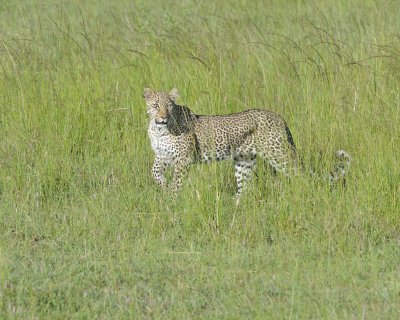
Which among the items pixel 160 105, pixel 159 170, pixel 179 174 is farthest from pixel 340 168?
pixel 160 105

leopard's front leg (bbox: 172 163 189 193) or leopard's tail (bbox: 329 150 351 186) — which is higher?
leopard's tail (bbox: 329 150 351 186)

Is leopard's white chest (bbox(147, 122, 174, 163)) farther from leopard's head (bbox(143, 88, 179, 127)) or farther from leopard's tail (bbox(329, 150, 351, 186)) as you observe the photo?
leopard's tail (bbox(329, 150, 351, 186))

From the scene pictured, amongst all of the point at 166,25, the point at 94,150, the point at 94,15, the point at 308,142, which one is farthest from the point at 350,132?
the point at 94,15

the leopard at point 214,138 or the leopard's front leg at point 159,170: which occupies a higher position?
the leopard at point 214,138

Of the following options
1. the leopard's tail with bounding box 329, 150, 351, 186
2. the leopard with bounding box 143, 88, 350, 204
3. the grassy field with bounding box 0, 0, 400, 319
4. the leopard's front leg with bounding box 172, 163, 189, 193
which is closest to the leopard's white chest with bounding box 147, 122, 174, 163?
the leopard with bounding box 143, 88, 350, 204

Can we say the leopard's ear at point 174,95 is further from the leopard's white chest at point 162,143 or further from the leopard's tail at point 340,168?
the leopard's tail at point 340,168

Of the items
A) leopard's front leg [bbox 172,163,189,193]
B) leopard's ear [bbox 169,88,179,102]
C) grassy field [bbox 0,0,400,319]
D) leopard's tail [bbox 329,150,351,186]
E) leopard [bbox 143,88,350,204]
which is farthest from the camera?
leopard's ear [bbox 169,88,179,102]

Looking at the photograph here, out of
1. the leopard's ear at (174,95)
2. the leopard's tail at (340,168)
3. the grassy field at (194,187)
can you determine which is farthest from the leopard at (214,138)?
the leopard's tail at (340,168)

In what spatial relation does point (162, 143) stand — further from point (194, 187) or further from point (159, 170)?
point (194, 187)

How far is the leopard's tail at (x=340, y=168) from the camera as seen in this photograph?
7.61 meters

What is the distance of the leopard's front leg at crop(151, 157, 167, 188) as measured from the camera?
827 centimetres

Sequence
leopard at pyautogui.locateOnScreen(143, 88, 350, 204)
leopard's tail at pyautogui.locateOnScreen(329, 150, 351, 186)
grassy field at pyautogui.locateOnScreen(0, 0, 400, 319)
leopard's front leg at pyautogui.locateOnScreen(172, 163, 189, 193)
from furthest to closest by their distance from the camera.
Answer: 1. leopard at pyautogui.locateOnScreen(143, 88, 350, 204)
2. leopard's front leg at pyautogui.locateOnScreen(172, 163, 189, 193)
3. leopard's tail at pyautogui.locateOnScreen(329, 150, 351, 186)
4. grassy field at pyautogui.locateOnScreen(0, 0, 400, 319)

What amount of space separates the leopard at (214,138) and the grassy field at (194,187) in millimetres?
154

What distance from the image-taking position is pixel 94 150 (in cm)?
898
